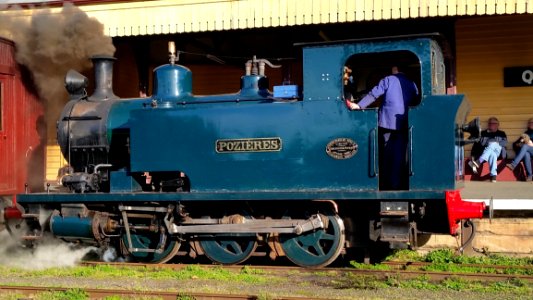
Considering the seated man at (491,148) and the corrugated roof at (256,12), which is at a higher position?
the corrugated roof at (256,12)

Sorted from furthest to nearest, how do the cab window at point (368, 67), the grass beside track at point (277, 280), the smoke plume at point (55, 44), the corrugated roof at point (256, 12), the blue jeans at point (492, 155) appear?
the blue jeans at point (492, 155)
the smoke plume at point (55, 44)
the corrugated roof at point (256, 12)
the cab window at point (368, 67)
the grass beside track at point (277, 280)

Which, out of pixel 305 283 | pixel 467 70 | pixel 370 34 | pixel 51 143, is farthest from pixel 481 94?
pixel 51 143

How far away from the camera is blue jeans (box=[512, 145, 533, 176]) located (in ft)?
33.8

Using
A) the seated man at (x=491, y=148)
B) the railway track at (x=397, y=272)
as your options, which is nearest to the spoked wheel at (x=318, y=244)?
the railway track at (x=397, y=272)

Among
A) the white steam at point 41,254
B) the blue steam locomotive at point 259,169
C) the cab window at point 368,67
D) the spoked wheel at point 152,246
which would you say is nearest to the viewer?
the blue steam locomotive at point 259,169

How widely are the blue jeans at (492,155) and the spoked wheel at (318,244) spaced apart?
4.58 metres

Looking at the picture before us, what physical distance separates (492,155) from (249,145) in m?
5.41

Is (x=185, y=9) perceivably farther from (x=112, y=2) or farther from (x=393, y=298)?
(x=393, y=298)

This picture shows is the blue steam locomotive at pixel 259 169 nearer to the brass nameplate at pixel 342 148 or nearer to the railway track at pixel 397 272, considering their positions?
the brass nameplate at pixel 342 148

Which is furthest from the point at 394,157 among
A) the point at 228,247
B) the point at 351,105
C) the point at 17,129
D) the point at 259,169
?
the point at 17,129

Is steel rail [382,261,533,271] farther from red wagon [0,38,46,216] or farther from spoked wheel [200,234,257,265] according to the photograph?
red wagon [0,38,46,216]

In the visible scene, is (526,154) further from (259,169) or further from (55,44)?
(55,44)

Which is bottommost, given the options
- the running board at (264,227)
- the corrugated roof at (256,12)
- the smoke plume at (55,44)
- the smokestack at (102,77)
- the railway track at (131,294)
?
the railway track at (131,294)

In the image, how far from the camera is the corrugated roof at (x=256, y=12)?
862 cm
